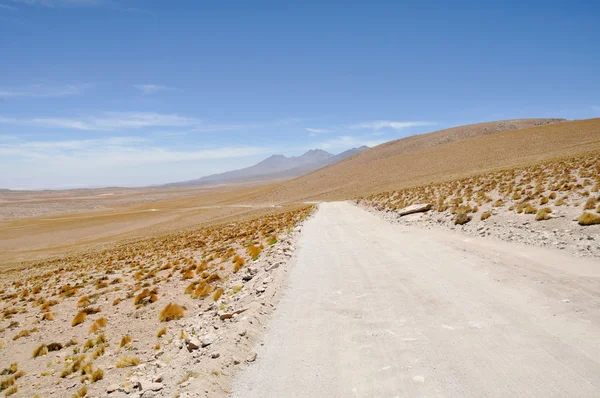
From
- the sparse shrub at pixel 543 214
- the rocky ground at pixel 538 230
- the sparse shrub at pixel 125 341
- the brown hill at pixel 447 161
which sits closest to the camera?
the sparse shrub at pixel 125 341

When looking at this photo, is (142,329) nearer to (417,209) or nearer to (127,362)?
(127,362)

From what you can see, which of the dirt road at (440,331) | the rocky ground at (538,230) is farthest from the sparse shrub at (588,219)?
the dirt road at (440,331)

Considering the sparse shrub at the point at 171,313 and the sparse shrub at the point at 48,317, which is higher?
the sparse shrub at the point at 171,313

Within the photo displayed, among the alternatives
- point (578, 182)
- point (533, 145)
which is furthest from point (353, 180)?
point (578, 182)

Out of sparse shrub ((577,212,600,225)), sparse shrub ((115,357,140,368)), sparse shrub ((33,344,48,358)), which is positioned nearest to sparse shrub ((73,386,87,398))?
sparse shrub ((115,357,140,368))

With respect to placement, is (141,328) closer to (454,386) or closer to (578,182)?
(454,386)

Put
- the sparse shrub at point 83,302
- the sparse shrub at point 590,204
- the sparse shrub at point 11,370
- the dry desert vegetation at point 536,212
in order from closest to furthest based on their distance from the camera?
the sparse shrub at point 11,370 < the dry desert vegetation at point 536,212 < the sparse shrub at point 83,302 < the sparse shrub at point 590,204

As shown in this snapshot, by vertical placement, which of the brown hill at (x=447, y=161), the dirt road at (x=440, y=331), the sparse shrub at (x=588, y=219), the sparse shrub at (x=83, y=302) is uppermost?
the brown hill at (x=447, y=161)

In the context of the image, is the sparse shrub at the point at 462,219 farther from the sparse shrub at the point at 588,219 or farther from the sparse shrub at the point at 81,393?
the sparse shrub at the point at 81,393

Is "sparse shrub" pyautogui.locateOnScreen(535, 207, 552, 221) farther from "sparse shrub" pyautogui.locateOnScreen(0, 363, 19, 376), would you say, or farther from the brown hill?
the brown hill

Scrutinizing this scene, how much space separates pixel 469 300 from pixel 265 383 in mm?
4592

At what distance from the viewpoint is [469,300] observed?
6.77 m

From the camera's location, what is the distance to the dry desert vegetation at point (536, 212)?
1077 cm

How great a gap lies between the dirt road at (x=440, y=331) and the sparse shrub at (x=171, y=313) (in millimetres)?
3260
